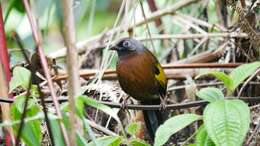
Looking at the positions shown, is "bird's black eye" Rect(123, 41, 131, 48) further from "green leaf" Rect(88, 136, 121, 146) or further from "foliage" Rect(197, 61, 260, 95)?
"green leaf" Rect(88, 136, 121, 146)

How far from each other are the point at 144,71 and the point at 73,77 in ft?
7.67

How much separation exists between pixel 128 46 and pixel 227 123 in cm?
185

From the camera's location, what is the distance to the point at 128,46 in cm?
392

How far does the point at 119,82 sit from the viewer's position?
3.66 metres

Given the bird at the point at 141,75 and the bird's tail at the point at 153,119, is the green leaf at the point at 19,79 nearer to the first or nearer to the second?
the bird's tail at the point at 153,119

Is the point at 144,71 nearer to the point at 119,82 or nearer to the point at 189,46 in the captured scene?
the point at 119,82

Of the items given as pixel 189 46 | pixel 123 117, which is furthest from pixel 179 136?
pixel 189 46

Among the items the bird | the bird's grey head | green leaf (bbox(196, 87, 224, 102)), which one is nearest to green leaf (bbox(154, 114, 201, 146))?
green leaf (bbox(196, 87, 224, 102))

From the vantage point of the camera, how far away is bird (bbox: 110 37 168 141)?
364 cm

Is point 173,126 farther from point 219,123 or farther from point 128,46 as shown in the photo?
point 128,46

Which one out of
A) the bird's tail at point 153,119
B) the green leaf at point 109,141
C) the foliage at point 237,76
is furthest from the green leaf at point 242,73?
the bird's tail at point 153,119

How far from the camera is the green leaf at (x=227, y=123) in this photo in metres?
2.09

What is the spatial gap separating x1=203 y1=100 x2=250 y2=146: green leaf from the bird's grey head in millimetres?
1747

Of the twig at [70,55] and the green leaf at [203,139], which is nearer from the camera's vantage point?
the twig at [70,55]
